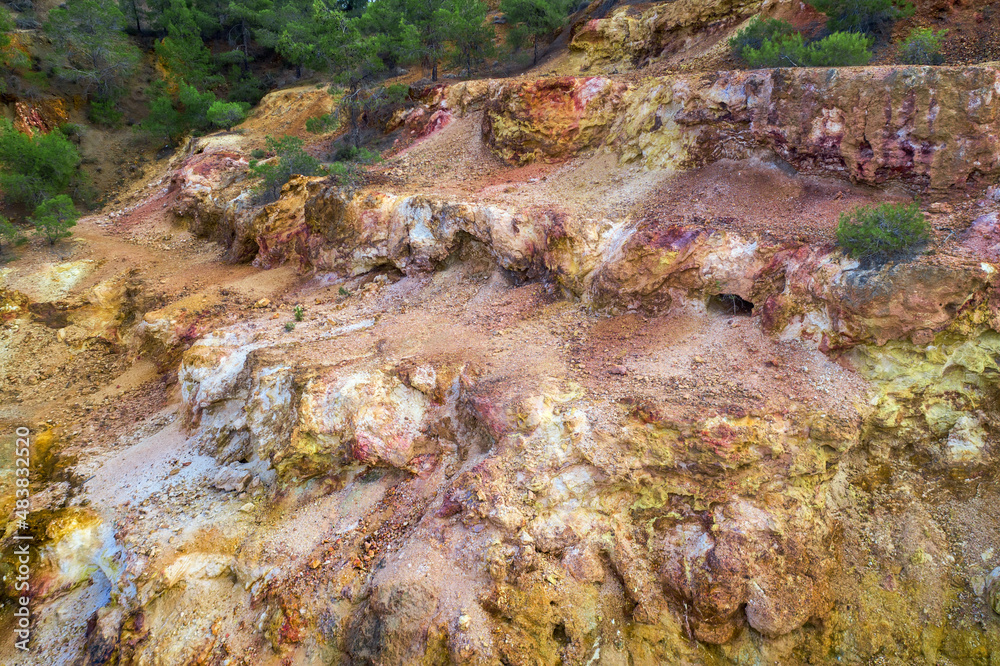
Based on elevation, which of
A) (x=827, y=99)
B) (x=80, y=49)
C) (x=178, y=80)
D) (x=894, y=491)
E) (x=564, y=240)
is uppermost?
(x=80, y=49)

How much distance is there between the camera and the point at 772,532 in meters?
6.92

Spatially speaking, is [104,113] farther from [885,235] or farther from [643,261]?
[885,235]

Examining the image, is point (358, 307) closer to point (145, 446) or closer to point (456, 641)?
point (145, 446)

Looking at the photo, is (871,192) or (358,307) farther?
(358,307)

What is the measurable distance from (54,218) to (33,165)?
452 cm

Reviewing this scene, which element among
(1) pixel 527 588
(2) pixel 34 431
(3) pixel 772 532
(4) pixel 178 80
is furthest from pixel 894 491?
(4) pixel 178 80

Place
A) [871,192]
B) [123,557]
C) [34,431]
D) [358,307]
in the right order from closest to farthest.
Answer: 1. [123,557]
2. [871,192]
3. [34,431]
4. [358,307]

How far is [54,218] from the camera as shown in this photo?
1647cm

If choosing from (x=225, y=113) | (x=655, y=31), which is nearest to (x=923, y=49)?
(x=655, y=31)

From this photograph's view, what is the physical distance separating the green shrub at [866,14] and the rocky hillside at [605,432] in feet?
14.9

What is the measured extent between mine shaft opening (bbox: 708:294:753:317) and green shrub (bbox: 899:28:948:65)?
22.2 feet

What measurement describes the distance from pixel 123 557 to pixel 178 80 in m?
27.1

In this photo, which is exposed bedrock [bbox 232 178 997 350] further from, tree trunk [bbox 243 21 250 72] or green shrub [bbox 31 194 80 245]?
tree trunk [bbox 243 21 250 72]

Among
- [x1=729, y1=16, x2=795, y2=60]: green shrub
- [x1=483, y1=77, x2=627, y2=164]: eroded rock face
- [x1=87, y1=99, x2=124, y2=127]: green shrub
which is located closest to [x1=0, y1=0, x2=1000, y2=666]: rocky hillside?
[x1=483, y1=77, x2=627, y2=164]: eroded rock face
